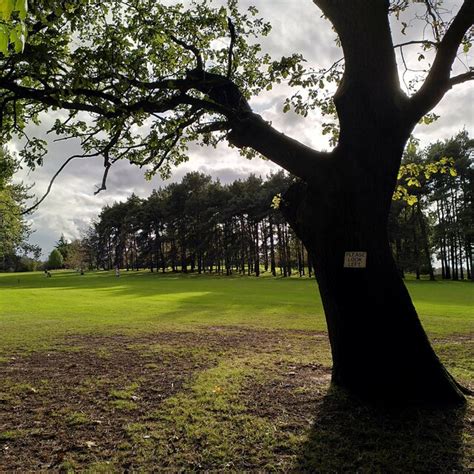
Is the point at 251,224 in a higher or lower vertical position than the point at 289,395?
higher

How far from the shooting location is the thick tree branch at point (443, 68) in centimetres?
472

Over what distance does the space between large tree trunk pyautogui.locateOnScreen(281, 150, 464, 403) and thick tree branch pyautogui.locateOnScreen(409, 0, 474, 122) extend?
1270mm

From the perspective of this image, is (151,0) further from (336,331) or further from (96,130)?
(336,331)

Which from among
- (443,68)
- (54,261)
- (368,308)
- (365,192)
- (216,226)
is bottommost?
(368,308)

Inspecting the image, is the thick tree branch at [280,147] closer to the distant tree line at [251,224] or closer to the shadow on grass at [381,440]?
the shadow on grass at [381,440]

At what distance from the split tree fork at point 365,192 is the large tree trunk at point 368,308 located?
A: 0.01 m

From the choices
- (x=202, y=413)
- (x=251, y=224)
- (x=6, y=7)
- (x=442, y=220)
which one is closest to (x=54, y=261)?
(x=251, y=224)

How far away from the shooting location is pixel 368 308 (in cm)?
496

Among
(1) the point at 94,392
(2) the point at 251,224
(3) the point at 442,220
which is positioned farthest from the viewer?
(2) the point at 251,224

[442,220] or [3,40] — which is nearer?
[3,40]

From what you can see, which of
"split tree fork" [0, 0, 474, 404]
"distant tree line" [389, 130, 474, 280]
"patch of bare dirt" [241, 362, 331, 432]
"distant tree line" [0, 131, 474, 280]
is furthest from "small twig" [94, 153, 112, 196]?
"distant tree line" [389, 130, 474, 280]

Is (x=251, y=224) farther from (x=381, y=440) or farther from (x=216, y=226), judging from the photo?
(x=381, y=440)

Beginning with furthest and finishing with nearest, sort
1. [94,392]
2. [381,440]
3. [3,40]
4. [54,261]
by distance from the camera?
1. [54,261]
2. [94,392]
3. [381,440]
4. [3,40]

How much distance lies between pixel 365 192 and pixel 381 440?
2967mm
